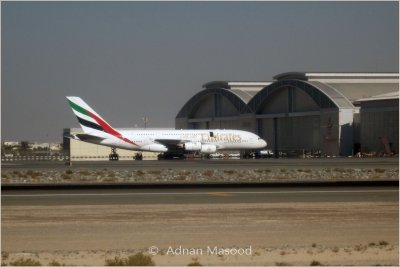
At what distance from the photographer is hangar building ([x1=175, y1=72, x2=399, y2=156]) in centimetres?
8438

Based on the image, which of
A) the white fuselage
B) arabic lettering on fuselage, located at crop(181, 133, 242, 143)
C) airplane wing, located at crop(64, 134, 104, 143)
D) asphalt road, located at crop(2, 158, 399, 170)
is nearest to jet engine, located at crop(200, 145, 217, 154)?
the white fuselage

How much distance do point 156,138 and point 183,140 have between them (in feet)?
9.11

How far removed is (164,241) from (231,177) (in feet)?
80.3

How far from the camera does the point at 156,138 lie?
7712 cm

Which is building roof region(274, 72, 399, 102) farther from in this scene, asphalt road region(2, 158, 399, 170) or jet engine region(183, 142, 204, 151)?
asphalt road region(2, 158, 399, 170)

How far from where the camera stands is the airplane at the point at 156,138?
246 ft

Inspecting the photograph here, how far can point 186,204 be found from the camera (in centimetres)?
2397

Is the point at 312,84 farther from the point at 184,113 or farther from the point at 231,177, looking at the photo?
the point at 231,177

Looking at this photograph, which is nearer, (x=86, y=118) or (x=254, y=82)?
(x=86, y=118)

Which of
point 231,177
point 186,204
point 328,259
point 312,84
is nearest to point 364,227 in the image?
point 328,259

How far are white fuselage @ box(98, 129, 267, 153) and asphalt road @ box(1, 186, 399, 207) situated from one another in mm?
45888

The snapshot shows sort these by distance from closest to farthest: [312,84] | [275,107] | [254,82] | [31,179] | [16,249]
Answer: [16,249] → [31,179] → [312,84] → [275,107] → [254,82]

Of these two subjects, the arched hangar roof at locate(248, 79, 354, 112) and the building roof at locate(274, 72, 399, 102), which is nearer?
the arched hangar roof at locate(248, 79, 354, 112)

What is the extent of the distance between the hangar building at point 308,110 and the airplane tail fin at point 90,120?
2518cm
